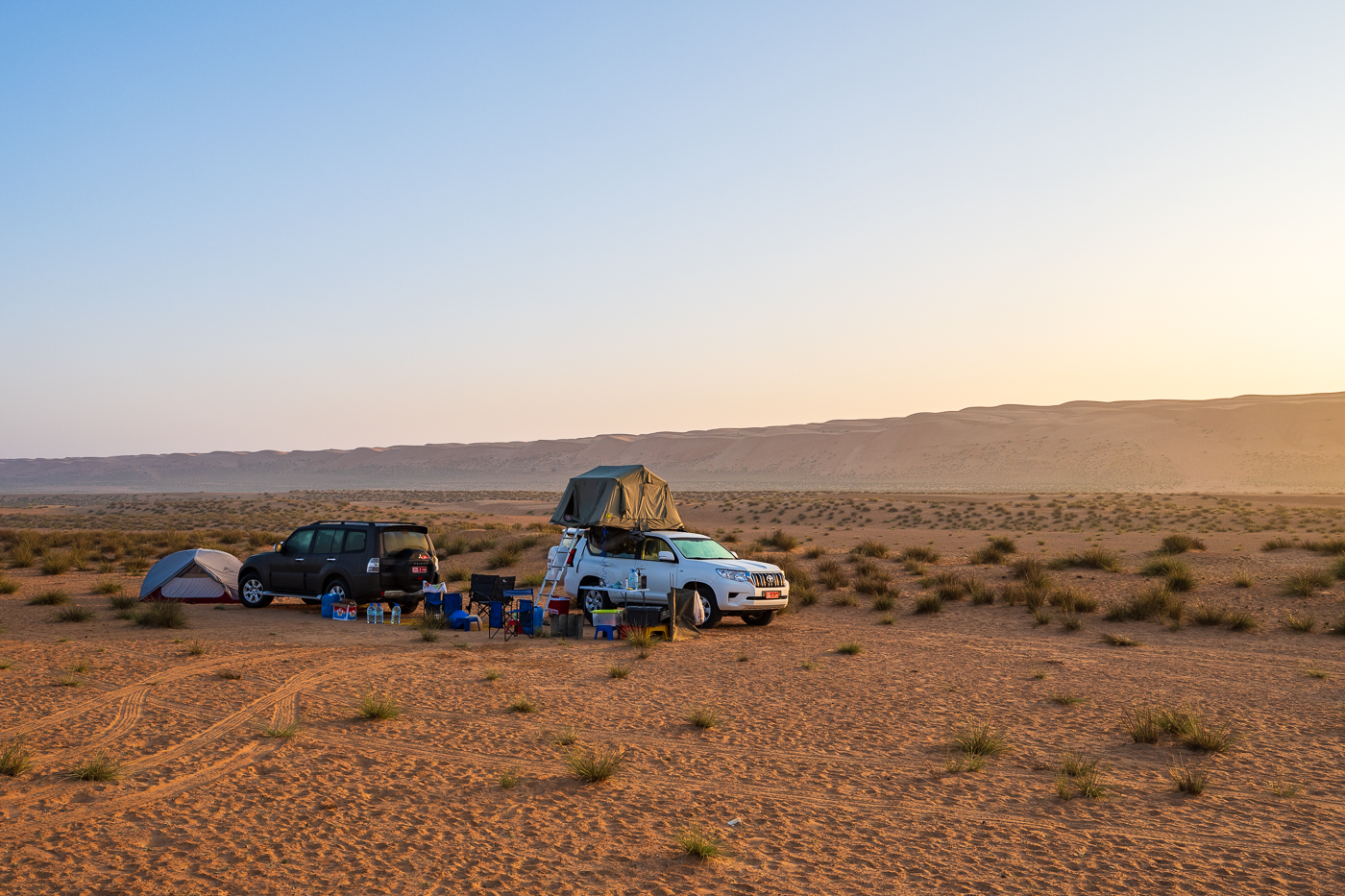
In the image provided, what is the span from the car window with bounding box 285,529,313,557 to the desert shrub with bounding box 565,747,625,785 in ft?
39.2

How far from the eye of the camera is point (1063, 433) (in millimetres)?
128500

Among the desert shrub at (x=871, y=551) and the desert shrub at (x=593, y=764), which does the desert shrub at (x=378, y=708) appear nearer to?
the desert shrub at (x=593, y=764)

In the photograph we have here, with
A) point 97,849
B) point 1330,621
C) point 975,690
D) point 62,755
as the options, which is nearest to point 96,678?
point 62,755

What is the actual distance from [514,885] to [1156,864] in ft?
12.6

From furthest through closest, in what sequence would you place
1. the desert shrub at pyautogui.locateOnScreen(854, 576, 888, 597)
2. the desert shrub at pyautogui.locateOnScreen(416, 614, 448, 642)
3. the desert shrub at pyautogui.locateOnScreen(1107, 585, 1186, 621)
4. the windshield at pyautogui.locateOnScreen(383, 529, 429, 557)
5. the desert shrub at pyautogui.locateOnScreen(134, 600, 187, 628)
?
the desert shrub at pyautogui.locateOnScreen(854, 576, 888, 597) < the windshield at pyautogui.locateOnScreen(383, 529, 429, 557) < the desert shrub at pyautogui.locateOnScreen(1107, 585, 1186, 621) < the desert shrub at pyautogui.locateOnScreen(134, 600, 187, 628) < the desert shrub at pyautogui.locateOnScreen(416, 614, 448, 642)

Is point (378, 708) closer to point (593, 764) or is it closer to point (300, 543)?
point (593, 764)

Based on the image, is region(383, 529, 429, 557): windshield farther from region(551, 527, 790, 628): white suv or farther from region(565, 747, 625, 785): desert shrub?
region(565, 747, 625, 785): desert shrub

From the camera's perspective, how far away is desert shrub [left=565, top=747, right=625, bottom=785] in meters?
7.18

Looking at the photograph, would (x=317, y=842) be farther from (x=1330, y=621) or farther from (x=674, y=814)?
(x=1330, y=621)

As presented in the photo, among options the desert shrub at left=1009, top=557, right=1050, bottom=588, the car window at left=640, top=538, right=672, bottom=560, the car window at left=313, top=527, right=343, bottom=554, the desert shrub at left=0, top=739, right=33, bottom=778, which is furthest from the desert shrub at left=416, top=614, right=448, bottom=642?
the desert shrub at left=1009, top=557, right=1050, bottom=588

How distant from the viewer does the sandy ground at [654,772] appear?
553 cm

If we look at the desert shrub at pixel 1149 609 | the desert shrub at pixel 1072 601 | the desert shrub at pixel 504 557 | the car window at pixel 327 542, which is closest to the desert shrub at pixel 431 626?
the car window at pixel 327 542

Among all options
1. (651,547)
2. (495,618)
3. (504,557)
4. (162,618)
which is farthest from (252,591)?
(504,557)

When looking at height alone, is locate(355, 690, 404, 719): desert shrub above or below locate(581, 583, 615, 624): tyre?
above
